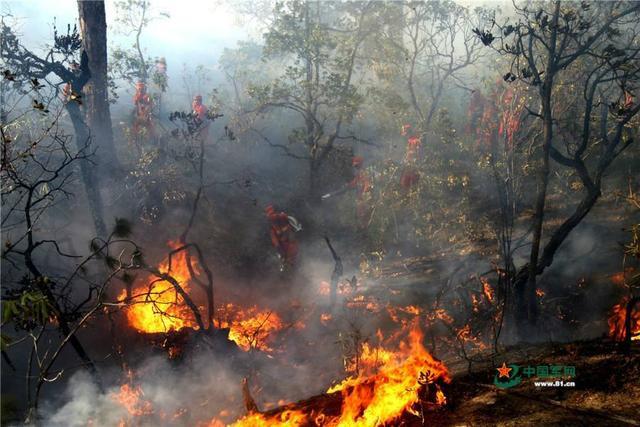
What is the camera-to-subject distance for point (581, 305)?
1021 centimetres

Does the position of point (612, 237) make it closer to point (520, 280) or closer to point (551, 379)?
point (520, 280)

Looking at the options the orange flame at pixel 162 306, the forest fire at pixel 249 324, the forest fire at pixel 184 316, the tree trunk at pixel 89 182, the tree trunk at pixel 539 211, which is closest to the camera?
the tree trunk at pixel 539 211

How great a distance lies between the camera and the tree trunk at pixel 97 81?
12897 millimetres

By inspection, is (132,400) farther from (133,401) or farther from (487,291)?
(487,291)

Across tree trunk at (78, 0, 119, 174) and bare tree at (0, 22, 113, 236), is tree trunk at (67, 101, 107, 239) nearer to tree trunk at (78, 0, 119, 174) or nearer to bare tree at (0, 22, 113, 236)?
bare tree at (0, 22, 113, 236)

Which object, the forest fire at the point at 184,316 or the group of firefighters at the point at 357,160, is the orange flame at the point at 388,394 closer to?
the forest fire at the point at 184,316

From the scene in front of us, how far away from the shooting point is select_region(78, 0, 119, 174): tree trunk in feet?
42.3

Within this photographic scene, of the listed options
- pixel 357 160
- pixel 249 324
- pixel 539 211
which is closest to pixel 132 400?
pixel 249 324

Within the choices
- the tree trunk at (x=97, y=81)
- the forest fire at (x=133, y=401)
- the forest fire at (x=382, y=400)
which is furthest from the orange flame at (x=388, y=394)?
the tree trunk at (x=97, y=81)

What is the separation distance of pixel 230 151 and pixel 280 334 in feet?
32.0

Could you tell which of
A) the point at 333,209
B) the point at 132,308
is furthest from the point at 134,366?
the point at 333,209

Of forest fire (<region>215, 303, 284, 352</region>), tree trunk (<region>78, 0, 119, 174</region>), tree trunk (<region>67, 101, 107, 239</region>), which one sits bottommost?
forest fire (<region>215, 303, 284, 352</region>)

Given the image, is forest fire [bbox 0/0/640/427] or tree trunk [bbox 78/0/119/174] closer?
forest fire [bbox 0/0/640/427]

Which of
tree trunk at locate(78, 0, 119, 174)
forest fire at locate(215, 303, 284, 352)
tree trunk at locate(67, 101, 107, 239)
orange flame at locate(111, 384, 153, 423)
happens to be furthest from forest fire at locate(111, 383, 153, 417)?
tree trunk at locate(78, 0, 119, 174)
